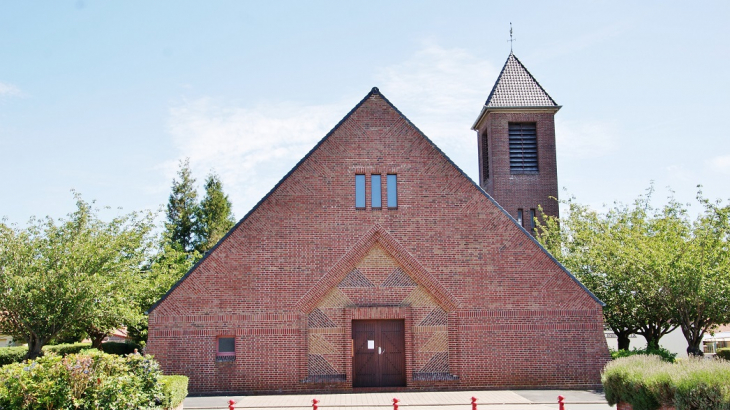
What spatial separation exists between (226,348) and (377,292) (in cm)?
519

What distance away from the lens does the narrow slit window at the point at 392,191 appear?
21219 millimetres

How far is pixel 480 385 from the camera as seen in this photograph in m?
20.0

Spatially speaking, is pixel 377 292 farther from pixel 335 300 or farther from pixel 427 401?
pixel 427 401

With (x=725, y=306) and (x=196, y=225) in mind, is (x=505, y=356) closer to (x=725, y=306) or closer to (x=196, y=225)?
(x=725, y=306)

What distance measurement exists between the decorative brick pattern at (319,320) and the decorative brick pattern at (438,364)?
329 centimetres

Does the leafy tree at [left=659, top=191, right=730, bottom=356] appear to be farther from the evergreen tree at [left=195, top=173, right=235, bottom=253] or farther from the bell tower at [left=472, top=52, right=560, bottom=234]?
the evergreen tree at [left=195, top=173, right=235, bottom=253]

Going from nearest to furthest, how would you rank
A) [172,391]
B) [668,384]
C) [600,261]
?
[668,384] < [172,391] < [600,261]

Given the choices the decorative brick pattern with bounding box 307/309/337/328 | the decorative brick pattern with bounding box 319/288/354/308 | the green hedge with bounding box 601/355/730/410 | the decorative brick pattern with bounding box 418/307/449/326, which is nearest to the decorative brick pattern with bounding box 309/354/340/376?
the decorative brick pattern with bounding box 307/309/337/328

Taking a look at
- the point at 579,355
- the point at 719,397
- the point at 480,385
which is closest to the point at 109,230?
the point at 480,385

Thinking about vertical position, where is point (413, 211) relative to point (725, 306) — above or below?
above

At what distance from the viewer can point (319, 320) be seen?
66.5 feet

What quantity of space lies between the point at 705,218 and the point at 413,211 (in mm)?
10513

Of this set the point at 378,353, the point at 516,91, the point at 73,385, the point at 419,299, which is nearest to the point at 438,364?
the point at 378,353

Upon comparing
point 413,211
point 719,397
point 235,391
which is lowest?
point 235,391
